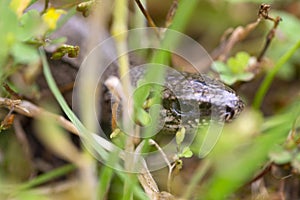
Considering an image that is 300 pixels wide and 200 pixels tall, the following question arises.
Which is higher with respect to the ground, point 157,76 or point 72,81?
point 157,76

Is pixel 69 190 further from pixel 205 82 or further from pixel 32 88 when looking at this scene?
pixel 205 82

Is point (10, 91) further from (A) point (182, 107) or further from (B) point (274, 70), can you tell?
(B) point (274, 70)

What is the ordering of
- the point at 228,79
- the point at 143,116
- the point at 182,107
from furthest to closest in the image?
the point at 228,79, the point at 182,107, the point at 143,116

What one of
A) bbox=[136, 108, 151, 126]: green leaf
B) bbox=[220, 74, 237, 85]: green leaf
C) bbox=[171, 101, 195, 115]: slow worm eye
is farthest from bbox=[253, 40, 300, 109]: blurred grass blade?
bbox=[136, 108, 151, 126]: green leaf

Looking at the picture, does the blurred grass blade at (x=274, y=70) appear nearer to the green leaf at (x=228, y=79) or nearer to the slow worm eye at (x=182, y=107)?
the green leaf at (x=228, y=79)

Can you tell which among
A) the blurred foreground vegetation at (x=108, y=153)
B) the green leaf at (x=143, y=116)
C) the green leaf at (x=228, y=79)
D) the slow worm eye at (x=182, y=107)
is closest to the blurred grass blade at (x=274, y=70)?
the blurred foreground vegetation at (x=108, y=153)

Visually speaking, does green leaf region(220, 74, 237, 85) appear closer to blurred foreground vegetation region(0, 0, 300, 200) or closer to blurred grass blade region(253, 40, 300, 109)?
blurred foreground vegetation region(0, 0, 300, 200)

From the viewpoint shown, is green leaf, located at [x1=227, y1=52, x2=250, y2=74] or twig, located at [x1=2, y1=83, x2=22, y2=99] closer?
twig, located at [x1=2, y1=83, x2=22, y2=99]

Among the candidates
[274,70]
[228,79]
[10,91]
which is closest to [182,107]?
[228,79]

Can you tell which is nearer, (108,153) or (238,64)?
(108,153)

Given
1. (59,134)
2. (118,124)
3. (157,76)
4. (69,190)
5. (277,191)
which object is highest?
(157,76)

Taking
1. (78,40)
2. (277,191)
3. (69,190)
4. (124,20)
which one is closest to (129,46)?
(124,20)
